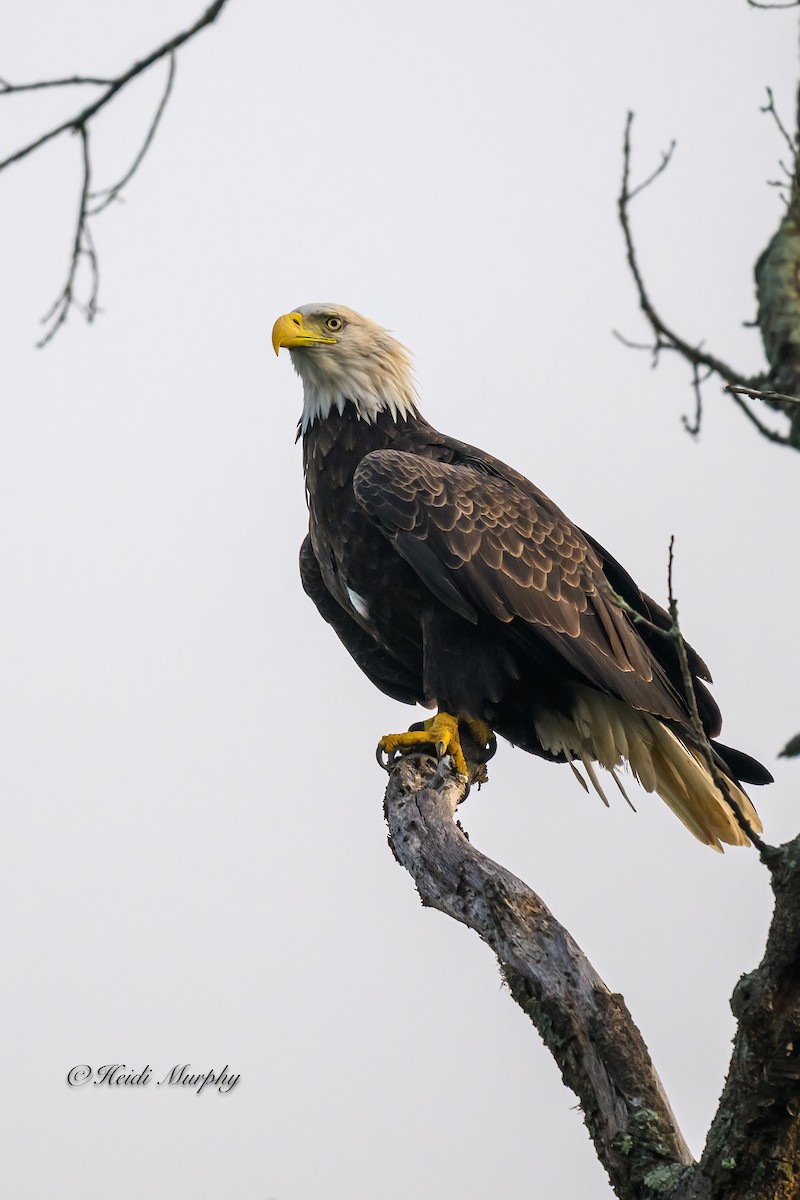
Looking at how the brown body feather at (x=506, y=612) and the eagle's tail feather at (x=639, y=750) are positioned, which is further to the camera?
the eagle's tail feather at (x=639, y=750)

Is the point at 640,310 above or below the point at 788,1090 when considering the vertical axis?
above

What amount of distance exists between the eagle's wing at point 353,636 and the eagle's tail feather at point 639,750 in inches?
29.3

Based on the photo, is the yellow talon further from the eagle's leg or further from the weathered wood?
the weathered wood

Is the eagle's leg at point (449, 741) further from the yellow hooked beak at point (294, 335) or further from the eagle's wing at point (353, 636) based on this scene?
the yellow hooked beak at point (294, 335)

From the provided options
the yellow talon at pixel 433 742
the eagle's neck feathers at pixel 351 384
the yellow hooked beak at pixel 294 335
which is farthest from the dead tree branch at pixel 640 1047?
the yellow hooked beak at pixel 294 335

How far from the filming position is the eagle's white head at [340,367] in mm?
6262

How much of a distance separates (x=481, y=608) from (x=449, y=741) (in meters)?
0.57

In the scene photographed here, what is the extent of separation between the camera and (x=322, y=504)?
5887mm

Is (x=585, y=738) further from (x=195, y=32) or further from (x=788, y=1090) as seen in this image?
(x=195, y=32)

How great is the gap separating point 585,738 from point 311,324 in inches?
90.4

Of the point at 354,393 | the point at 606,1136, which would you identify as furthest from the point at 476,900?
the point at 354,393

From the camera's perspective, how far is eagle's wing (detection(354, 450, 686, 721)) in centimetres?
545

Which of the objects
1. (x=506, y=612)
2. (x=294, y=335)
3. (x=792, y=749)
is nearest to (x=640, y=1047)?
(x=792, y=749)

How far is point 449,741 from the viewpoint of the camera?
17.3 feet
